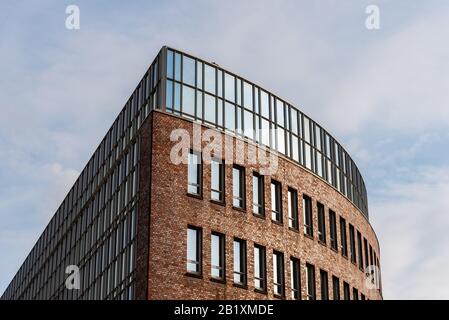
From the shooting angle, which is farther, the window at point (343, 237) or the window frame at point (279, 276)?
the window at point (343, 237)

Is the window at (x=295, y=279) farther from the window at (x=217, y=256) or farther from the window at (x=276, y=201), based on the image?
the window at (x=217, y=256)

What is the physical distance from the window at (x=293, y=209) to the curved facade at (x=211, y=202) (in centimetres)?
8

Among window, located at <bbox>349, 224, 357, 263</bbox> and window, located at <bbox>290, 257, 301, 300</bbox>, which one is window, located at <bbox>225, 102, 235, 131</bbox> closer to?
window, located at <bbox>290, 257, 301, 300</bbox>

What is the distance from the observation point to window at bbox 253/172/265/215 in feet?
151

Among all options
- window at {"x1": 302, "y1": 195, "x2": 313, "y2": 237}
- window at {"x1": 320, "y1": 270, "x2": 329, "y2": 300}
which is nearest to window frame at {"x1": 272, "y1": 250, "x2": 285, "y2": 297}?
window at {"x1": 302, "y1": 195, "x2": 313, "y2": 237}

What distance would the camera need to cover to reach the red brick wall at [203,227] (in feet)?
132

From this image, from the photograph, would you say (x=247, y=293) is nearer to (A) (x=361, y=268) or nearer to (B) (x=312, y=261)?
(B) (x=312, y=261)

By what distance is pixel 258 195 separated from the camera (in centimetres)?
4638

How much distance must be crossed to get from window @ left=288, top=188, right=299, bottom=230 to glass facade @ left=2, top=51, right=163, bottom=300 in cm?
949

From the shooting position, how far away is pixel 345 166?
2239 inches

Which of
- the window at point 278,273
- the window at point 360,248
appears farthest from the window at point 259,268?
the window at point 360,248

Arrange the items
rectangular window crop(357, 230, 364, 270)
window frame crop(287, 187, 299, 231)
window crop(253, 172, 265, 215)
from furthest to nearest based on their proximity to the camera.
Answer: rectangular window crop(357, 230, 364, 270), window frame crop(287, 187, 299, 231), window crop(253, 172, 265, 215)
